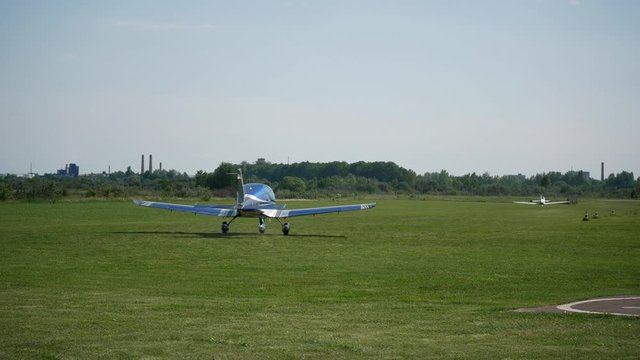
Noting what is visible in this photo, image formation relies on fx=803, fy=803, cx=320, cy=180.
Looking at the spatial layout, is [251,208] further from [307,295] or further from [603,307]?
[603,307]

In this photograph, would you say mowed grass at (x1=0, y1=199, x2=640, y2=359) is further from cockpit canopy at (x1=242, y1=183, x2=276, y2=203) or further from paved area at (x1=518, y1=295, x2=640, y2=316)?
cockpit canopy at (x1=242, y1=183, x2=276, y2=203)

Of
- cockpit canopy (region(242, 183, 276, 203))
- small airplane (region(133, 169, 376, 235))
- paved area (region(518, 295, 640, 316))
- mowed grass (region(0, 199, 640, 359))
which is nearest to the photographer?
mowed grass (region(0, 199, 640, 359))

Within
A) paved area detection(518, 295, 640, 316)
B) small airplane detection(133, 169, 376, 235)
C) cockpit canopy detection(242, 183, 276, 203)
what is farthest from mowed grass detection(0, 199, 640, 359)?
cockpit canopy detection(242, 183, 276, 203)

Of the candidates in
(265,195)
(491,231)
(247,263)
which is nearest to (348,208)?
(265,195)

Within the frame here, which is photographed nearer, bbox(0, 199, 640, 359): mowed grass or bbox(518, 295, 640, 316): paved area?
bbox(0, 199, 640, 359): mowed grass

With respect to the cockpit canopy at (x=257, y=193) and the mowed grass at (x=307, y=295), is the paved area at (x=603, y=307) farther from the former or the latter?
the cockpit canopy at (x=257, y=193)

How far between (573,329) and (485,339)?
5.74 ft

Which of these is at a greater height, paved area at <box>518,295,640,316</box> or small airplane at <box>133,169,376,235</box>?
small airplane at <box>133,169,376,235</box>

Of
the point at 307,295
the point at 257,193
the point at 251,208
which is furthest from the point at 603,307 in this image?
the point at 257,193

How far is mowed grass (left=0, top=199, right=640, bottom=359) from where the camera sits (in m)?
11.7

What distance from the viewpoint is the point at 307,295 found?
18297 mm

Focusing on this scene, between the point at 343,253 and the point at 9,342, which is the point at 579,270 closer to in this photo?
the point at 343,253

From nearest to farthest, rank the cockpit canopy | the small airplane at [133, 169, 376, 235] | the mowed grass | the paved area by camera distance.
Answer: the mowed grass → the paved area → the small airplane at [133, 169, 376, 235] → the cockpit canopy

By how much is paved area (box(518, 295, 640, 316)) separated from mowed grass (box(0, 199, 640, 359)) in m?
0.67
